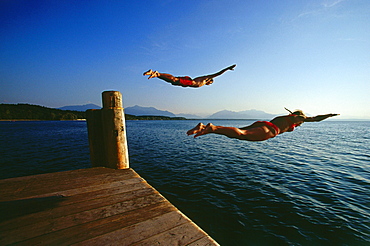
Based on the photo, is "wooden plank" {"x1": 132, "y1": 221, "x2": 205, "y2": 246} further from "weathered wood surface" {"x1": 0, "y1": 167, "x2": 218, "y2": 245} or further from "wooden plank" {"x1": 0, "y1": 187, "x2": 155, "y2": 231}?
"wooden plank" {"x1": 0, "y1": 187, "x2": 155, "y2": 231}

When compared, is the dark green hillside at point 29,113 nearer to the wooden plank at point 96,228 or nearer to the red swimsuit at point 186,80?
the wooden plank at point 96,228

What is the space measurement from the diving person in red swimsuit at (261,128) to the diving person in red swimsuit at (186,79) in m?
0.93

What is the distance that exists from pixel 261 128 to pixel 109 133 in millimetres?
4668

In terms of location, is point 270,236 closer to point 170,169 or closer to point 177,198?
point 177,198

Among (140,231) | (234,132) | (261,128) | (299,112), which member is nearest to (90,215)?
(140,231)

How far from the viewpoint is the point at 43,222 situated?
3002mm

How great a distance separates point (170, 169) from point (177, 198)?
15.3 feet

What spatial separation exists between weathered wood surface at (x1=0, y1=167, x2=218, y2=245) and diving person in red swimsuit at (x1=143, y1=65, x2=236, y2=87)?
2676 mm

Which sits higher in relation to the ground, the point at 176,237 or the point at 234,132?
the point at 234,132

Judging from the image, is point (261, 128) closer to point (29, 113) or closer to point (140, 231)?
point (140, 231)

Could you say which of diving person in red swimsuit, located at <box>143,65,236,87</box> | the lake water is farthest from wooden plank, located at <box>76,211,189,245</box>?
the lake water

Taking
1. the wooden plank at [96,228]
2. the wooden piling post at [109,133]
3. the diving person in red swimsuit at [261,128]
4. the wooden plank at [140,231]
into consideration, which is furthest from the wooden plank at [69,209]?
the diving person in red swimsuit at [261,128]

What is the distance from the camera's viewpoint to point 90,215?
10.5 feet

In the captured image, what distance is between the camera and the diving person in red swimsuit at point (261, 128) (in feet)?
10.8
